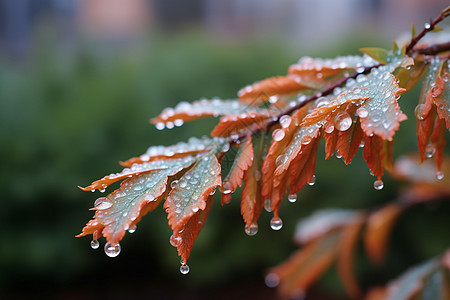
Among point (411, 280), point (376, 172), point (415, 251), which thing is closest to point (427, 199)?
point (411, 280)

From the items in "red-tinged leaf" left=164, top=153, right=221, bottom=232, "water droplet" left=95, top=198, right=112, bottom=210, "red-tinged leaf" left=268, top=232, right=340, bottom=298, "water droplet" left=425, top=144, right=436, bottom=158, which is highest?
"water droplet" left=95, top=198, right=112, bottom=210

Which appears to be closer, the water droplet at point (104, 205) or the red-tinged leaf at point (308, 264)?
the water droplet at point (104, 205)

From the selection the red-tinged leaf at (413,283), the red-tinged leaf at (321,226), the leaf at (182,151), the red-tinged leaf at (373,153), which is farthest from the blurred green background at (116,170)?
the red-tinged leaf at (373,153)

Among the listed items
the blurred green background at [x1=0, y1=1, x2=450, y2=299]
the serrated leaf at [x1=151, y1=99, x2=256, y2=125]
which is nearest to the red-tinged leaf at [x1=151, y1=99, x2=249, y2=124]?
the serrated leaf at [x1=151, y1=99, x2=256, y2=125]

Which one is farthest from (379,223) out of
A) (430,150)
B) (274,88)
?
(274,88)

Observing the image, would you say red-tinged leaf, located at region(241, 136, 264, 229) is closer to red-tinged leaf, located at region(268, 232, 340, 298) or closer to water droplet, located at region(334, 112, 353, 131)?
water droplet, located at region(334, 112, 353, 131)

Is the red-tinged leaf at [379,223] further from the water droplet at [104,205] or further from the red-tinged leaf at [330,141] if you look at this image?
the water droplet at [104,205]

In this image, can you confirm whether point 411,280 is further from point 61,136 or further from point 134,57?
point 134,57
